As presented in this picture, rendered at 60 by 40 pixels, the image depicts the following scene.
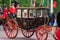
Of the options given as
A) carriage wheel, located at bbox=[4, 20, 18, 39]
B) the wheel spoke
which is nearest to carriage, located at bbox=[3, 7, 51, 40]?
carriage wheel, located at bbox=[4, 20, 18, 39]

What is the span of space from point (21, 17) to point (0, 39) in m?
1.55

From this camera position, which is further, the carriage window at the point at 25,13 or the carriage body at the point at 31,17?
the carriage window at the point at 25,13

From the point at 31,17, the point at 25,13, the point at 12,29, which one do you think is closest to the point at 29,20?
the point at 31,17

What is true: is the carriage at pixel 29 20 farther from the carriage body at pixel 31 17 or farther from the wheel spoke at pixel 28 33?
the wheel spoke at pixel 28 33

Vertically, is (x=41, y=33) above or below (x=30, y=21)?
below

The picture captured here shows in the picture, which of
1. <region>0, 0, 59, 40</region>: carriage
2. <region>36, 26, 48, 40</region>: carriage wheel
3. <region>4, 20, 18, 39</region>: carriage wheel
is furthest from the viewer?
<region>4, 20, 18, 39</region>: carriage wheel

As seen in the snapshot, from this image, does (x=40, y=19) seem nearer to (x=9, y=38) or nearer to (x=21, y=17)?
(x=21, y=17)

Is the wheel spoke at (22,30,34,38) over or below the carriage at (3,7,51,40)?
below

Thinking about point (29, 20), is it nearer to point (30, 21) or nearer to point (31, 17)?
point (30, 21)

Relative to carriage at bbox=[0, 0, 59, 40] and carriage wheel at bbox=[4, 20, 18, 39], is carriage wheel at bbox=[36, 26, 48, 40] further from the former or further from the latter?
carriage wheel at bbox=[4, 20, 18, 39]

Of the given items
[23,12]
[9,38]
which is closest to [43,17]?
[23,12]

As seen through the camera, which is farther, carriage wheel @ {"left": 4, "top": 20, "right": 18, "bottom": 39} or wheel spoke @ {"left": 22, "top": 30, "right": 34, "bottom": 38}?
wheel spoke @ {"left": 22, "top": 30, "right": 34, "bottom": 38}

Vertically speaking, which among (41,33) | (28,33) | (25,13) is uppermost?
(25,13)

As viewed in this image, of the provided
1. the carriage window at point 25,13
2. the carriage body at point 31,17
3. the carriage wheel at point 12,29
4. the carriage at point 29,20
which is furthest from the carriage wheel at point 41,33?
the carriage wheel at point 12,29
